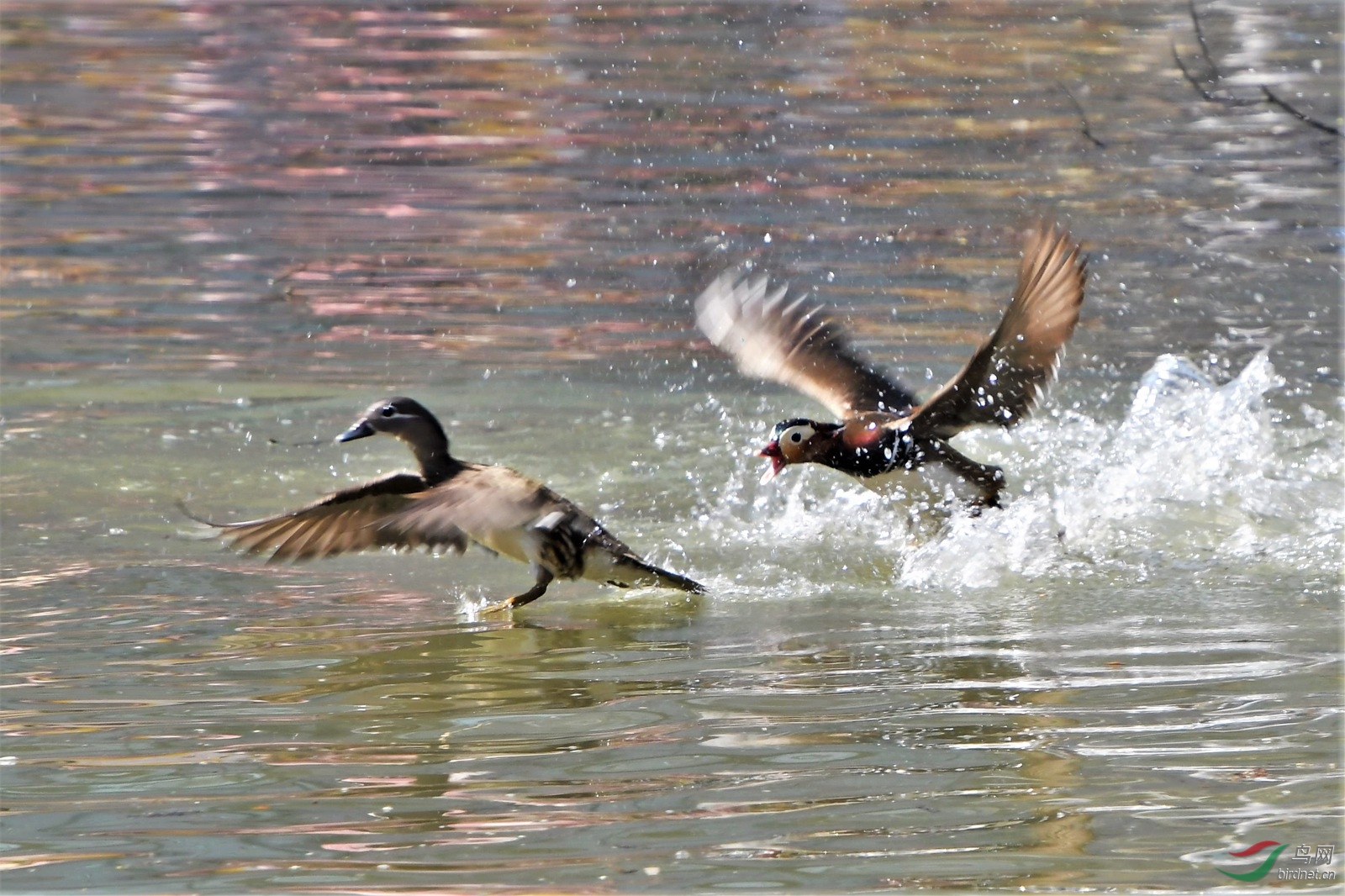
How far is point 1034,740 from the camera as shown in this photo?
4.87 meters

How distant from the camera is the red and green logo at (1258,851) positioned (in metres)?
4.06

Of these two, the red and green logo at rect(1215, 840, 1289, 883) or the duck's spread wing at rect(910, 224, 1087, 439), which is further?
the duck's spread wing at rect(910, 224, 1087, 439)

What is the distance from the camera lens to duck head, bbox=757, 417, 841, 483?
277 inches

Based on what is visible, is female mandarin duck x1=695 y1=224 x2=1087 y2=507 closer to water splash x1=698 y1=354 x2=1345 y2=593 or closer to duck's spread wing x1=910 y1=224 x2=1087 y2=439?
duck's spread wing x1=910 y1=224 x2=1087 y2=439

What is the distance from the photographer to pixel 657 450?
880cm

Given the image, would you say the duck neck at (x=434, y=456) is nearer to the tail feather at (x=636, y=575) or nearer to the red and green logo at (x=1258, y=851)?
the tail feather at (x=636, y=575)

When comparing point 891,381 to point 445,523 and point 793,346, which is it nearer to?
point 793,346

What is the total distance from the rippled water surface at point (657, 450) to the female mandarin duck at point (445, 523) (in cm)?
20

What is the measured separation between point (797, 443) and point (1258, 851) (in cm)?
314

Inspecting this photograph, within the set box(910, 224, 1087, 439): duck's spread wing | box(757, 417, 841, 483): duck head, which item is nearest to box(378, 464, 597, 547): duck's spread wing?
box(757, 417, 841, 483): duck head

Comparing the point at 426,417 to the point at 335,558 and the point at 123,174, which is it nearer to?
the point at 335,558

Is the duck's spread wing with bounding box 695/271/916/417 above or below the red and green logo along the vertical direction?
above

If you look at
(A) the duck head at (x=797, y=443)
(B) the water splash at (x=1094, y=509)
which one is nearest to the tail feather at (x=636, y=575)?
(B) the water splash at (x=1094, y=509)

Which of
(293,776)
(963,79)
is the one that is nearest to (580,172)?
(963,79)
